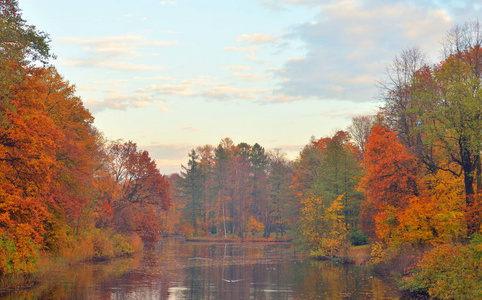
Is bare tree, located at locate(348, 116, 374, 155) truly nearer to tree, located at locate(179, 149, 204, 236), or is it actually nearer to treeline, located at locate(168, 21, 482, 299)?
treeline, located at locate(168, 21, 482, 299)

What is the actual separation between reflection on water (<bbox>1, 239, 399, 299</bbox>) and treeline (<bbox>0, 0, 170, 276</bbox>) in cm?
305

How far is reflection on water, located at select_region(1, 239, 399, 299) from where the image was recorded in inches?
1059

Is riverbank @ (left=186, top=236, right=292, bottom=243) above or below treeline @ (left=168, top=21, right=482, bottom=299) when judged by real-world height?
below

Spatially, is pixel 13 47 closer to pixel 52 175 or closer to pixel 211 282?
pixel 52 175

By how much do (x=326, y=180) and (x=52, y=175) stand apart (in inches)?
1491

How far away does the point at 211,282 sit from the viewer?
33219mm

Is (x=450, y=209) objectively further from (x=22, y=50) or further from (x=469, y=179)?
(x=22, y=50)

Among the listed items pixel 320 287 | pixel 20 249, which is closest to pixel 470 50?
pixel 320 287

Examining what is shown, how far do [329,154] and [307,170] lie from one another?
13.1 metres

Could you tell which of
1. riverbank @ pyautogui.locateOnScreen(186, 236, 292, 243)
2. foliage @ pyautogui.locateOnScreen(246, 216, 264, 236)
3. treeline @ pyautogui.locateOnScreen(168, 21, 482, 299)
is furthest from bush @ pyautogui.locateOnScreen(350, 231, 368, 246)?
foliage @ pyautogui.locateOnScreen(246, 216, 264, 236)

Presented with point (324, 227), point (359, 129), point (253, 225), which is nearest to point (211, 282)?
point (324, 227)

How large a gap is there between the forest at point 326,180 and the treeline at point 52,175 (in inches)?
4.0

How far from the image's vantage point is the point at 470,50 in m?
37.0

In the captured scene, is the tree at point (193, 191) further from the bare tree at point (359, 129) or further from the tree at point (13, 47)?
the tree at point (13, 47)
